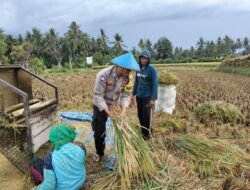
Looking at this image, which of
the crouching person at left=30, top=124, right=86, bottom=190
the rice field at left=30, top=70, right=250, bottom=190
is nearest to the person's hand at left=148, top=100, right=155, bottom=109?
the rice field at left=30, top=70, right=250, bottom=190

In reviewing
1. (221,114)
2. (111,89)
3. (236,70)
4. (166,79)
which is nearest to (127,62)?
(111,89)

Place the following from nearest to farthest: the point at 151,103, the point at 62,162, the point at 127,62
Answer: the point at 62,162 < the point at 127,62 < the point at 151,103

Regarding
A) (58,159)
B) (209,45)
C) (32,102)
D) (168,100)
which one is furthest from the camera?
(209,45)

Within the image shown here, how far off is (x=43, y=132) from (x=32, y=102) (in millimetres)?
665

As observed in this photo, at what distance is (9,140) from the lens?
3.71 m

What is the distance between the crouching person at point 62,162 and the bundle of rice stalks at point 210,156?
1.44m

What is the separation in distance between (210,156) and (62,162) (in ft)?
6.24

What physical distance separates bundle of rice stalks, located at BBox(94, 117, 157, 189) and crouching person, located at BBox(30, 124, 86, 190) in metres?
0.37

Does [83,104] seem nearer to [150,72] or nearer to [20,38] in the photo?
[150,72]

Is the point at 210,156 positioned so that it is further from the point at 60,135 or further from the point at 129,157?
the point at 60,135

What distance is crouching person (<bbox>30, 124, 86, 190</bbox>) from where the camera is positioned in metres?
2.70

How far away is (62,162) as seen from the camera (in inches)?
106

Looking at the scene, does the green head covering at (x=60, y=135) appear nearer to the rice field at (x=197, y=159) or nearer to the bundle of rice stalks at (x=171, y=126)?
the rice field at (x=197, y=159)

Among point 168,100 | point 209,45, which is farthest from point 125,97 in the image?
point 209,45
